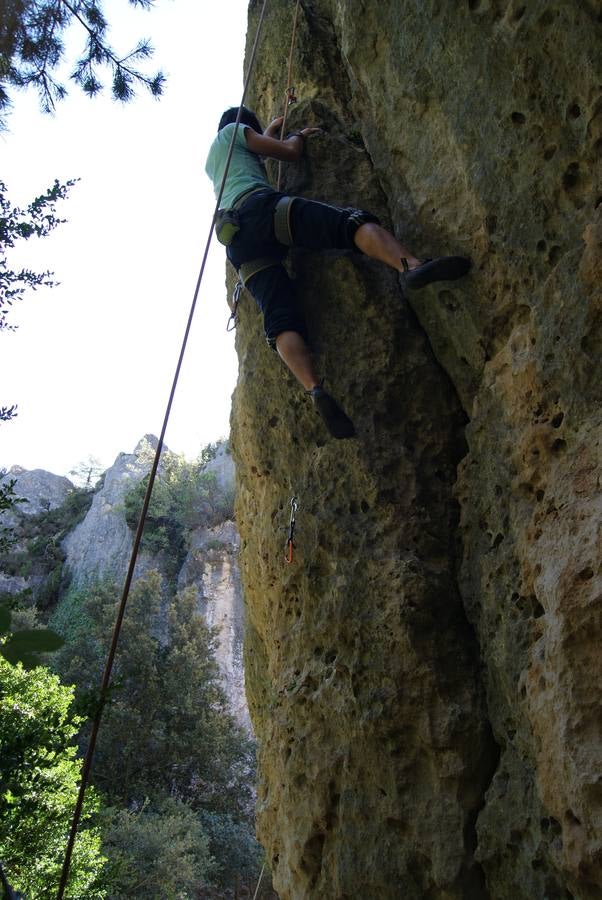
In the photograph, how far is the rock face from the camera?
2.86 metres

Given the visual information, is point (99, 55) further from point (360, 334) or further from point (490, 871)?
point (490, 871)

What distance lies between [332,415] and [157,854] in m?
10.5

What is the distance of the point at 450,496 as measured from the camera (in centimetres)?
376

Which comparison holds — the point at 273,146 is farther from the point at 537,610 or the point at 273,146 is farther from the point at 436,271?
the point at 537,610

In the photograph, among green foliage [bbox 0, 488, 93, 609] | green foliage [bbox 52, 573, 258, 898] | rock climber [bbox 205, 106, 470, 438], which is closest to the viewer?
rock climber [bbox 205, 106, 470, 438]

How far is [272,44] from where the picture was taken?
552 centimetres

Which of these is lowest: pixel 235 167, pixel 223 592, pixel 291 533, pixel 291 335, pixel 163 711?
pixel 291 533

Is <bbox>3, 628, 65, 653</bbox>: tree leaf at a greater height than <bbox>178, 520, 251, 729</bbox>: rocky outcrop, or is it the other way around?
<bbox>178, 520, 251, 729</bbox>: rocky outcrop

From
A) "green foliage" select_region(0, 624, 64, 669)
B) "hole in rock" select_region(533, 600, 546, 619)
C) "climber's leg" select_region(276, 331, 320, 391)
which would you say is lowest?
"green foliage" select_region(0, 624, 64, 669)

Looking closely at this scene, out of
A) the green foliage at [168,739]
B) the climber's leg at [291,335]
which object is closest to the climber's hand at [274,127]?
the climber's leg at [291,335]

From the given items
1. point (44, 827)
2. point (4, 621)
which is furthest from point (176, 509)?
point (4, 621)

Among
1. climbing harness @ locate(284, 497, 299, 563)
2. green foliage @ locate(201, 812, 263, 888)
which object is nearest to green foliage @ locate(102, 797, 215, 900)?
green foliage @ locate(201, 812, 263, 888)

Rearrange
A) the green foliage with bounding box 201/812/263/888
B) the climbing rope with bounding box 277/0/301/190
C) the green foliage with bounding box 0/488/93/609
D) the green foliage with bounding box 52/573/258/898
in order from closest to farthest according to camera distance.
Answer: the climbing rope with bounding box 277/0/301/190 → the green foliage with bounding box 52/573/258/898 → the green foliage with bounding box 201/812/263/888 → the green foliage with bounding box 0/488/93/609

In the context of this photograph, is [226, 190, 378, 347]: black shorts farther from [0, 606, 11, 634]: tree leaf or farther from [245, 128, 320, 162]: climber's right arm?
[0, 606, 11, 634]: tree leaf
